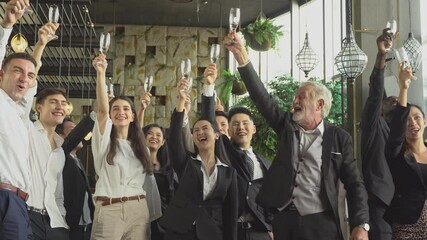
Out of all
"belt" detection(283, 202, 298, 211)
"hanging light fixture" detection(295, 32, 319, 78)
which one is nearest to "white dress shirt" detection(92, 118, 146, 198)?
"belt" detection(283, 202, 298, 211)

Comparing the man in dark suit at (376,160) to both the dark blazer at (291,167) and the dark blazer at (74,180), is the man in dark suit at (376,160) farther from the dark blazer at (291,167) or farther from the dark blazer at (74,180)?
the dark blazer at (74,180)

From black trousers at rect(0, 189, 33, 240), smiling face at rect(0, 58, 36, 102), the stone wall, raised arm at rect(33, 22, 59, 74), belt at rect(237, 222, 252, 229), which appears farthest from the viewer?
the stone wall

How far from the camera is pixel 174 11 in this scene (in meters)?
11.7

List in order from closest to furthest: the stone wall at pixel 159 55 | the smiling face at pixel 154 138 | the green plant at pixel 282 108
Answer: the smiling face at pixel 154 138, the green plant at pixel 282 108, the stone wall at pixel 159 55

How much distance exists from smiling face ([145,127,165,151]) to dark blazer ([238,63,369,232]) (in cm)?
150

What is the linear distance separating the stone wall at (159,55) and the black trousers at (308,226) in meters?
9.66

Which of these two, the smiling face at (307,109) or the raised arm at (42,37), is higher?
the raised arm at (42,37)

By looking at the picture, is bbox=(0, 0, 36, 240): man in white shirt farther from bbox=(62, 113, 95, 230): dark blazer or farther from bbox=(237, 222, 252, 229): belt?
bbox=(237, 222, 252, 229): belt

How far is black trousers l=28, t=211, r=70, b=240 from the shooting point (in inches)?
128

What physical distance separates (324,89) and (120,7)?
900 centimetres

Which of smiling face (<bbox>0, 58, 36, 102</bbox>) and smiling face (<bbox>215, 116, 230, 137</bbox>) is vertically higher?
smiling face (<bbox>0, 58, 36, 102</bbox>)

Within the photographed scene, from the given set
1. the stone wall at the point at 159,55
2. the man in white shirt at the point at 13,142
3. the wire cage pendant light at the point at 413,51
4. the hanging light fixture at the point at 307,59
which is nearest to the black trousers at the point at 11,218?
the man in white shirt at the point at 13,142

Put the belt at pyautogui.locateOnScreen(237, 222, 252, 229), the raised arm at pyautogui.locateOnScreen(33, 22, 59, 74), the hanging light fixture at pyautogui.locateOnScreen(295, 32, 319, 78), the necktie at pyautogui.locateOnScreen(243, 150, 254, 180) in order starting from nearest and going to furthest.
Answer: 1. the raised arm at pyautogui.locateOnScreen(33, 22, 59, 74)
2. the belt at pyautogui.locateOnScreen(237, 222, 252, 229)
3. the necktie at pyautogui.locateOnScreen(243, 150, 254, 180)
4. the hanging light fixture at pyautogui.locateOnScreen(295, 32, 319, 78)

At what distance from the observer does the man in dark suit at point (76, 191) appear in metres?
3.88
